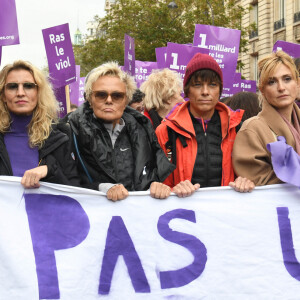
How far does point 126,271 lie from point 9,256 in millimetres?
692

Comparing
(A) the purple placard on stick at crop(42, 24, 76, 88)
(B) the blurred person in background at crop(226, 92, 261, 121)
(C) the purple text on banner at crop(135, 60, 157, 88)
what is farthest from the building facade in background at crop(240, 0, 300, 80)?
(B) the blurred person in background at crop(226, 92, 261, 121)

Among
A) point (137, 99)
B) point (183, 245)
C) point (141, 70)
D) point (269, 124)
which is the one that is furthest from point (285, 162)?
point (141, 70)

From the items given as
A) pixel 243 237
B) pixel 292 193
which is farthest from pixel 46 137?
pixel 292 193

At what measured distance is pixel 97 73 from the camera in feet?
11.3

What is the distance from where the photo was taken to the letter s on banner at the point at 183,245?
10.4ft

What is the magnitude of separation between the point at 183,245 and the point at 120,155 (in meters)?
0.69

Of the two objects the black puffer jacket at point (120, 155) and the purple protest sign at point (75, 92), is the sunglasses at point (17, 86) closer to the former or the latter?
the black puffer jacket at point (120, 155)

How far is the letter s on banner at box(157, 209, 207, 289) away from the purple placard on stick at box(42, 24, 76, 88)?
5573mm

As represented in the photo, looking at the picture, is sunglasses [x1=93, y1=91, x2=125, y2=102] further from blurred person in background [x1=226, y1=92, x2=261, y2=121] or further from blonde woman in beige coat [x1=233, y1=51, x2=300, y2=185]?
blurred person in background [x1=226, y1=92, x2=261, y2=121]

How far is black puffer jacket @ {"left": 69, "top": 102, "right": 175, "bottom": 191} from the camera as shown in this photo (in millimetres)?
3354

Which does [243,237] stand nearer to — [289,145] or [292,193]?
[292,193]

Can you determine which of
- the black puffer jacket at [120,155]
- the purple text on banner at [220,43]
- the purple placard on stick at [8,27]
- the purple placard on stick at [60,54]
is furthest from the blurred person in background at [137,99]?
the black puffer jacket at [120,155]

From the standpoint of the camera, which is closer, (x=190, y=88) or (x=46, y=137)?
(x=46, y=137)

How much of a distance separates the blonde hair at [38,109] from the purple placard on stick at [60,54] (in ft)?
16.6
